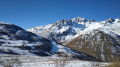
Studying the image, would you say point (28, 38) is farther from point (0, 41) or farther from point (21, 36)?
point (0, 41)

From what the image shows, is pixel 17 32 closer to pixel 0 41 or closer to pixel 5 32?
pixel 5 32

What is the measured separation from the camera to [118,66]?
18.3 metres

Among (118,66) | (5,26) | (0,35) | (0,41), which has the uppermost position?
(5,26)

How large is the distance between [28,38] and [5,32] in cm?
3138

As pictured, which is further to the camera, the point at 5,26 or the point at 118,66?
the point at 5,26

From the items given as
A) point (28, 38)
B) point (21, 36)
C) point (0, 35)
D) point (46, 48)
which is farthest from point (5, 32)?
point (46, 48)

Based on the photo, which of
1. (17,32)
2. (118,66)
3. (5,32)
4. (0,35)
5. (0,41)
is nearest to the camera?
(118,66)

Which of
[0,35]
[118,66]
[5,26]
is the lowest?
[118,66]

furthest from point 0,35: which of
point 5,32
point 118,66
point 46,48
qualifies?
point 118,66

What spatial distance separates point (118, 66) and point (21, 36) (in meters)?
154

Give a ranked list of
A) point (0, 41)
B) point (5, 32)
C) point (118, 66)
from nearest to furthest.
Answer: point (118, 66) < point (0, 41) < point (5, 32)

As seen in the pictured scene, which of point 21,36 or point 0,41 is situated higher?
point 21,36

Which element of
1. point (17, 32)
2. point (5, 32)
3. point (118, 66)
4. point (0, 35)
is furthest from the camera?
point (17, 32)

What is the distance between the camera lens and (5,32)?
15362cm
